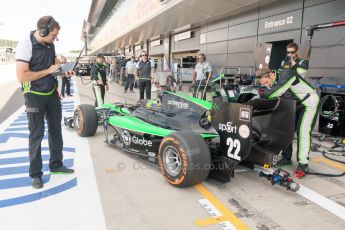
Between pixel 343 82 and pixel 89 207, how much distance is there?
19.9 feet

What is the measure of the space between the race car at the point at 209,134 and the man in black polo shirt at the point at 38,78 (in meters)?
1.23

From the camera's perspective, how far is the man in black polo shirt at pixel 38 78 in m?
3.17

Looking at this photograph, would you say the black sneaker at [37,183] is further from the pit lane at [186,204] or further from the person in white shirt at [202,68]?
the person in white shirt at [202,68]

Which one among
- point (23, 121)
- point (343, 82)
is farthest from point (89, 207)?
point (343, 82)

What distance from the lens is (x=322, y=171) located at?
4.19 m

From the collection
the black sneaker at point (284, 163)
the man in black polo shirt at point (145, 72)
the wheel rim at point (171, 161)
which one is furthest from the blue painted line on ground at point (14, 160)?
the man in black polo shirt at point (145, 72)

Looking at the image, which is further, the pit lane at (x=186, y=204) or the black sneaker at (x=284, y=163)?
the black sneaker at (x=284, y=163)

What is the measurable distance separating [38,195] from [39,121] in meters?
0.80

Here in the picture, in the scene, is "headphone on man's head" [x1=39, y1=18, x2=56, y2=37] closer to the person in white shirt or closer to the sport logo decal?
the sport logo decal

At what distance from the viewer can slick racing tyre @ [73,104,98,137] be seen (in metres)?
5.41

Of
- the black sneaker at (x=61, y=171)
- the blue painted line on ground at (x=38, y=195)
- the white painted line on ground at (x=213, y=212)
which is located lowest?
the blue painted line on ground at (x=38, y=195)

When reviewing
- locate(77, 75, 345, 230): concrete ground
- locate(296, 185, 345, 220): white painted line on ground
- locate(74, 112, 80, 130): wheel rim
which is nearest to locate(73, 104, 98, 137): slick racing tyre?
locate(74, 112, 80, 130): wheel rim

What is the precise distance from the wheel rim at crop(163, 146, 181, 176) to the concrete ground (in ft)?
0.66

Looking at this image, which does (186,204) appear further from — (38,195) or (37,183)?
(37,183)
